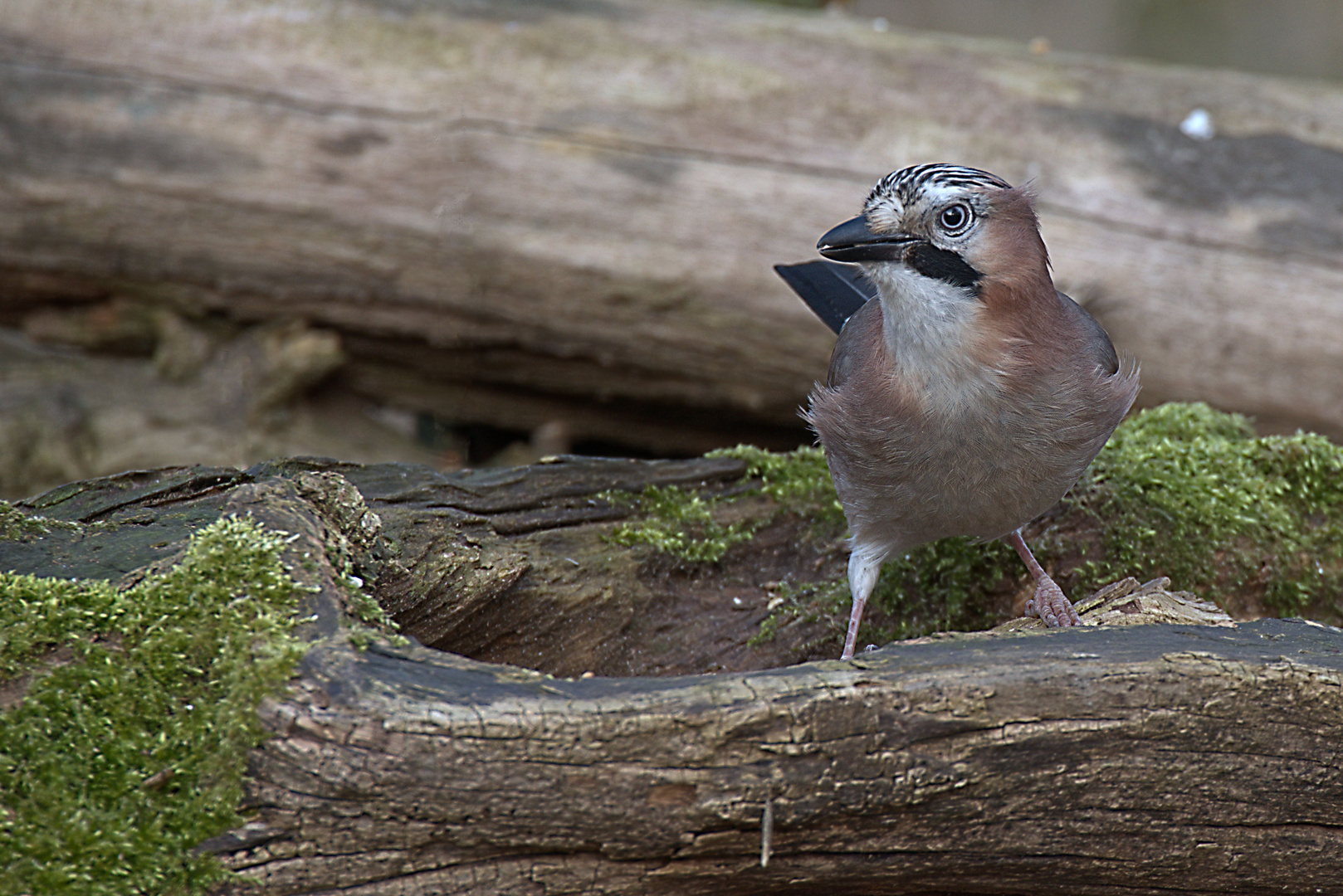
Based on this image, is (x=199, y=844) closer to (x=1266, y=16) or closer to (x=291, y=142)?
(x=291, y=142)

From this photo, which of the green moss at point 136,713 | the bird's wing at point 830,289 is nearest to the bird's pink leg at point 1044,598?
the bird's wing at point 830,289

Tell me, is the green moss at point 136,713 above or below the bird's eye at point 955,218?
below

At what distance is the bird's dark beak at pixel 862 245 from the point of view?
3.10m

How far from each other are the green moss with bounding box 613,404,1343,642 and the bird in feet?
1.54

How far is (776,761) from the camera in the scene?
232cm

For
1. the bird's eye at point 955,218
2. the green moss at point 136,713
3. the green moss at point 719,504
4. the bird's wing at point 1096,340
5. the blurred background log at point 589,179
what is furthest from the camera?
the blurred background log at point 589,179

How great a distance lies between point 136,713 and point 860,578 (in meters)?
2.17

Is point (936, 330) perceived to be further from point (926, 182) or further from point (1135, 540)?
point (1135, 540)

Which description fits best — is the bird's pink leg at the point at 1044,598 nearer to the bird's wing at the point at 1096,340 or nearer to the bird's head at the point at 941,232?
the bird's wing at the point at 1096,340

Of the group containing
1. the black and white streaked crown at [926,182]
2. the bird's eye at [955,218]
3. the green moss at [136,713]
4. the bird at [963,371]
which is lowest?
the green moss at [136,713]

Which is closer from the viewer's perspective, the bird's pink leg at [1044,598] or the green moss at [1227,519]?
the bird's pink leg at [1044,598]

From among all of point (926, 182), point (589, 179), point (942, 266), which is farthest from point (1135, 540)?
point (589, 179)

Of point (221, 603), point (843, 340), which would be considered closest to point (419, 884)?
point (221, 603)

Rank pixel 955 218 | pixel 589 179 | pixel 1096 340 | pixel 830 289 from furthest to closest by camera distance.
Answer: pixel 589 179 → pixel 830 289 → pixel 1096 340 → pixel 955 218
